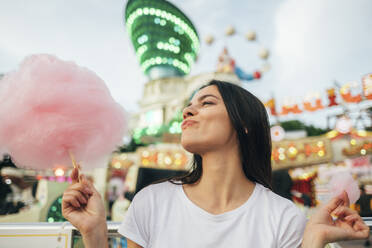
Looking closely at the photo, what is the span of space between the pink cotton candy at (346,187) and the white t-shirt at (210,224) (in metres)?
0.21

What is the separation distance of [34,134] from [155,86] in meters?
38.9

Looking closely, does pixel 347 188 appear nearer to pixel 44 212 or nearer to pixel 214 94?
pixel 214 94

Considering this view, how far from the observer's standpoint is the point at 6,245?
5.62ft

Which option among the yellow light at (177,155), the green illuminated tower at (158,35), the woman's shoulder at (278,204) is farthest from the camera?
the green illuminated tower at (158,35)

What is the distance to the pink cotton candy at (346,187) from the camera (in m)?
1.15

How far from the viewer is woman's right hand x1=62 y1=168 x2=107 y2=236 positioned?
3.42ft

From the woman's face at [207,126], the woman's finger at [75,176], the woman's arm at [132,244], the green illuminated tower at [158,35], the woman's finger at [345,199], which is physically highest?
the green illuminated tower at [158,35]

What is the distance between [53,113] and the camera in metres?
1.19

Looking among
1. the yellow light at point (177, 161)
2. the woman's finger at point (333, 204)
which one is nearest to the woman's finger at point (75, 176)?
the woman's finger at point (333, 204)

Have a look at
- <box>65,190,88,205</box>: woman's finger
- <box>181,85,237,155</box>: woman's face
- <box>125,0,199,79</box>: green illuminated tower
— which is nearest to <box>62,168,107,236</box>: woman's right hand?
<box>65,190,88,205</box>: woman's finger

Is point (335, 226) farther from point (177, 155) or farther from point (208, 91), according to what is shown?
point (177, 155)

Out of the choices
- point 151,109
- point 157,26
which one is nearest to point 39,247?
point 151,109

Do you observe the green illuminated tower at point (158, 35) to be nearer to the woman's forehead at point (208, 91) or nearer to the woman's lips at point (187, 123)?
the woman's forehead at point (208, 91)

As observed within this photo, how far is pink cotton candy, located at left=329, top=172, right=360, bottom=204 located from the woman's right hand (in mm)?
1151
